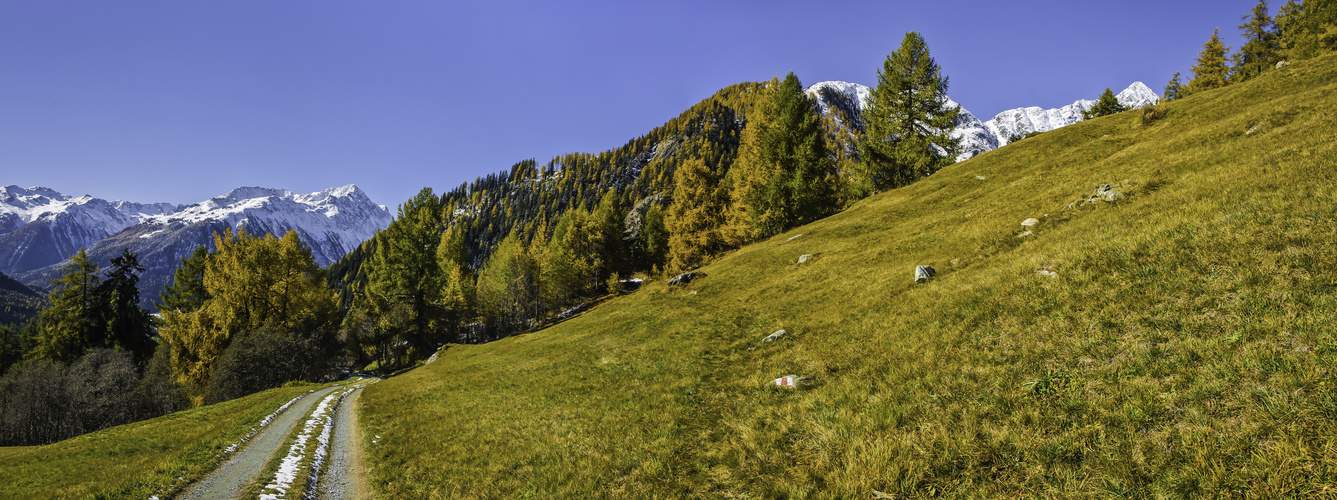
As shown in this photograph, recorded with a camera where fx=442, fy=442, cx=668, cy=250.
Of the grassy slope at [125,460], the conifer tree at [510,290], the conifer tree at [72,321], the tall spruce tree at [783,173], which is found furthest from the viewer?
the conifer tree at [510,290]

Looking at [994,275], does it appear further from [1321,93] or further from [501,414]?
[1321,93]

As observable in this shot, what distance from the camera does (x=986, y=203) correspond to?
83.4ft

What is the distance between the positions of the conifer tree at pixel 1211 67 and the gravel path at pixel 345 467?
83.7 metres

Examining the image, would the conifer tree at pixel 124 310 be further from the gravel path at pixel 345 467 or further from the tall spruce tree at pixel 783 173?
the tall spruce tree at pixel 783 173

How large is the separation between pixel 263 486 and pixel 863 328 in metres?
17.5

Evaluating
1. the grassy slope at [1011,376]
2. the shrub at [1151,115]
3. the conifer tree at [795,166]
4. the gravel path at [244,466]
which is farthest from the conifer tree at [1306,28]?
the gravel path at [244,466]

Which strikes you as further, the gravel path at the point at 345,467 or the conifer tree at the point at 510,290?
the conifer tree at the point at 510,290

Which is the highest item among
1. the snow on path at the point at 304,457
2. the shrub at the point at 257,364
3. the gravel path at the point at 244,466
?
the shrub at the point at 257,364

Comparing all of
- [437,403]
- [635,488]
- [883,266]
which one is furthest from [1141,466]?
[437,403]

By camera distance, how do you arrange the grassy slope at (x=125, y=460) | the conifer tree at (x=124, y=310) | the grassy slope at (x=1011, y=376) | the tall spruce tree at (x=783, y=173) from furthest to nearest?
the conifer tree at (x=124, y=310) → the tall spruce tree at (x=783, y=173) → the grassy slope at (x=125, y=460) → the grassy slope at (x=1011, y=376)

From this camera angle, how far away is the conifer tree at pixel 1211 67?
169 feet

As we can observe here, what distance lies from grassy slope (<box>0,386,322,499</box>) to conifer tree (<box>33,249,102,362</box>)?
133ft

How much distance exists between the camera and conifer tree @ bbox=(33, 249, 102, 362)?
1734 inches

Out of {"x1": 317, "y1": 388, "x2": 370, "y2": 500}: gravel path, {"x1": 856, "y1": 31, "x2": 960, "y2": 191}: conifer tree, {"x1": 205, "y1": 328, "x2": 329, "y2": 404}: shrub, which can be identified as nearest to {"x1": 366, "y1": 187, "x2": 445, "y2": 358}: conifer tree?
{"x1": 205, "y1": 328, "x2": 329, "y2": 404}: shrub
